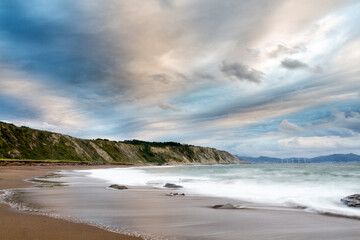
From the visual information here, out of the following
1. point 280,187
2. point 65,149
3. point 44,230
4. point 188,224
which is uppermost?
point 65,149

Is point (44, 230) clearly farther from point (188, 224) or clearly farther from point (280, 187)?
point (280, 187)

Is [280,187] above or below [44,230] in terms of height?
below

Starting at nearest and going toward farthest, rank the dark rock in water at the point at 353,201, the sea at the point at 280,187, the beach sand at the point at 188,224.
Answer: the beach sand at the point at 188,224
the dark rock in water at the point at 353,201
the sea at the point at 280,187

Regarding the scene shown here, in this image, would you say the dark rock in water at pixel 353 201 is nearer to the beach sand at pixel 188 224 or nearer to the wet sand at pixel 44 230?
the beach sand at pixel 188 224

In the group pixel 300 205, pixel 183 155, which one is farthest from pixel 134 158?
pixel 300 205

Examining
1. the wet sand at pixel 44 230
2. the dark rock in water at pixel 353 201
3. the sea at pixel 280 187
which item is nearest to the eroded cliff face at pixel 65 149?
the sea at pixel 280 187

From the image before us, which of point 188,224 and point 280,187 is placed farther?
point 280,187

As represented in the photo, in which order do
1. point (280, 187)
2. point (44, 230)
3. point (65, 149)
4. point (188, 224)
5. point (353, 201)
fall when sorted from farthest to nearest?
point (65, 149) < point (280, 187) < point (353, 201) < point (188, 224) < point (44, 230)

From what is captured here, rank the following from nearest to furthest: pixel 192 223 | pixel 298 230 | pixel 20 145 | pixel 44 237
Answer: pixel 44 237
pixel 298 230
pixel 192 223
pixel 20 145

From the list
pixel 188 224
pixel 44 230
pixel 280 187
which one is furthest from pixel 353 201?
pixel 44 230

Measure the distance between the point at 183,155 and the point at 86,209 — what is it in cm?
15374

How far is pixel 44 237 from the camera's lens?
14.3 feet

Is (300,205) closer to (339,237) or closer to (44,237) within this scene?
(339,237)

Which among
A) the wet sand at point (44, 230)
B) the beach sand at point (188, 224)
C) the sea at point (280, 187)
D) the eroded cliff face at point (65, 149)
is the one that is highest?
the eroded cliff face at point (65, 149)
